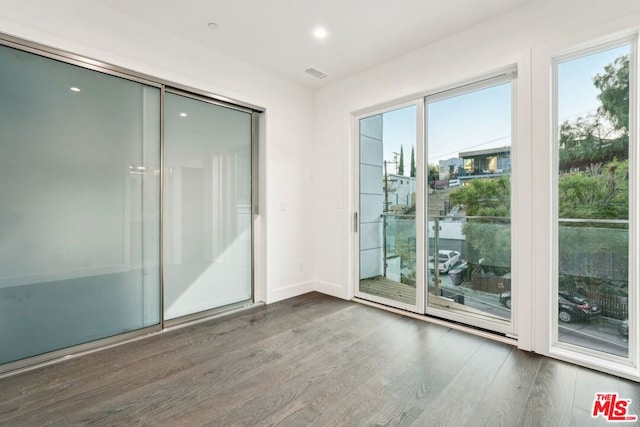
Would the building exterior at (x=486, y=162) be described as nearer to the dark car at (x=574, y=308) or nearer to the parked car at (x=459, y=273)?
the parked car at (x=459, y=273)

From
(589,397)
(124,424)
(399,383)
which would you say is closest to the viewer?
(124,424)

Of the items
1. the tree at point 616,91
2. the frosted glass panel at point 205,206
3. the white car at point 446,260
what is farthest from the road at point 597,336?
the frosted glass panel at point 205,206

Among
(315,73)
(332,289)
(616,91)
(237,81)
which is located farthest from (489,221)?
(237,81)

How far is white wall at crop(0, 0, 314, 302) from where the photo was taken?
2348mm

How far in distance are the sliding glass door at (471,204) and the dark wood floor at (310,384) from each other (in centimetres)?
40

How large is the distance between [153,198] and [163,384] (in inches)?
64.2

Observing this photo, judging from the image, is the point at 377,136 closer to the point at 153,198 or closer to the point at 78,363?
the point at 153,198

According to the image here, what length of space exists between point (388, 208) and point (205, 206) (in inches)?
82.2

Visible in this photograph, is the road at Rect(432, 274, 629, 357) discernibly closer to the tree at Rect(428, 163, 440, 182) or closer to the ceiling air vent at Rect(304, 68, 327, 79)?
the tree at Rect(428, 163, 440, 182)

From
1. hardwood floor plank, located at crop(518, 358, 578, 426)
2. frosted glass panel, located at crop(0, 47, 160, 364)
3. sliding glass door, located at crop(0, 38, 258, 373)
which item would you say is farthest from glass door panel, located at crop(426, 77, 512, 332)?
frosted glass panel, located at crop(0, 47, 160, 364)

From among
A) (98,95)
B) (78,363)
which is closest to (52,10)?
(98,95)

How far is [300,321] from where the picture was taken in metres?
3.22

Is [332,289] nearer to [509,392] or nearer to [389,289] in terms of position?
[389,289]

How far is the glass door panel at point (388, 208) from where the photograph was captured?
345 centimetres
